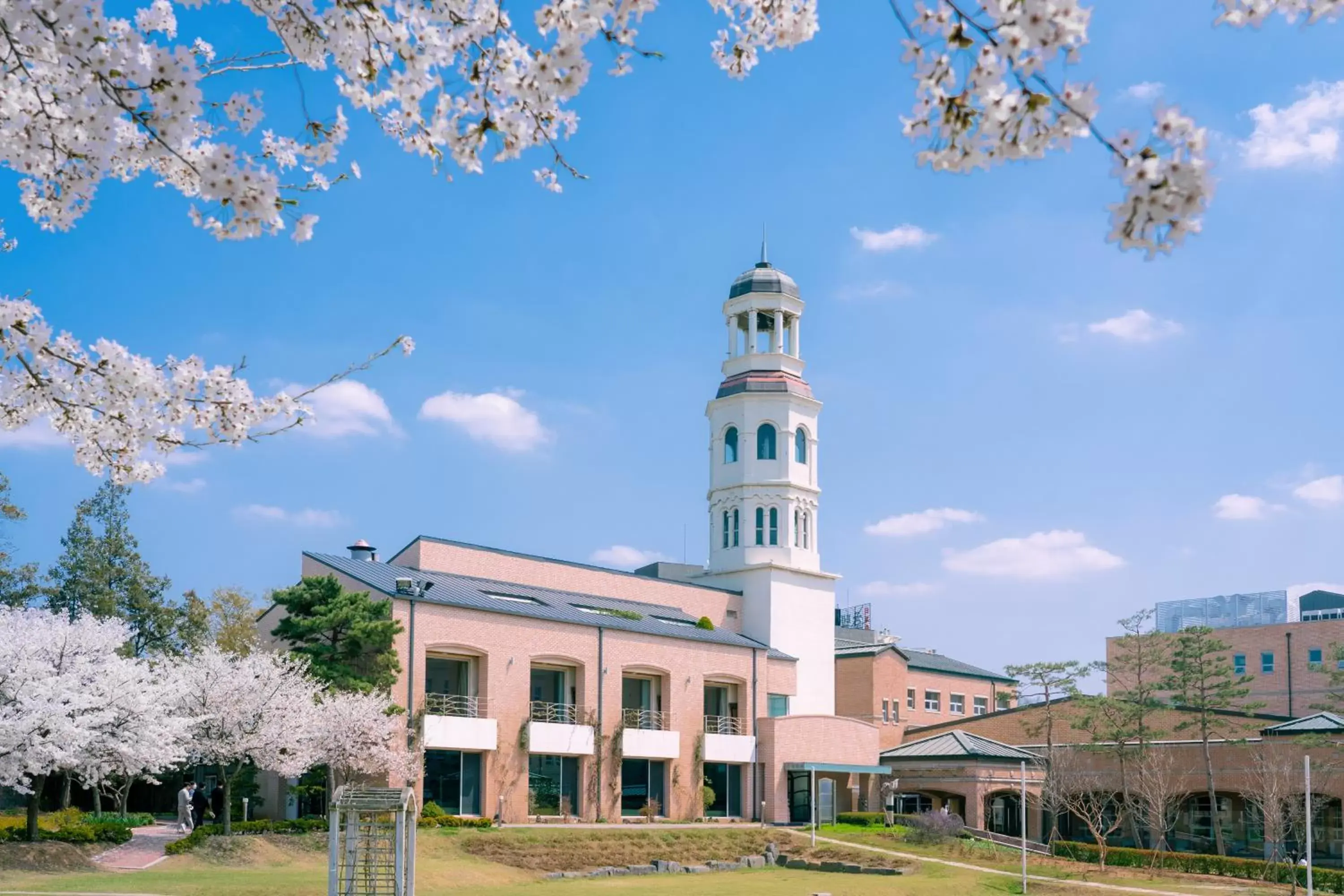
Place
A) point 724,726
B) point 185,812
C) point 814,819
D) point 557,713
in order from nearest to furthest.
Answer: point 185,812, point 814,819, point 557,713, point 724,726

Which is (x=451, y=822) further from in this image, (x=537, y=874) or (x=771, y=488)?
(x=771, y=488)

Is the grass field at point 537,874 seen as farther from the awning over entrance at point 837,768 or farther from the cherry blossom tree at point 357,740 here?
the awning over entrance at point 837,768

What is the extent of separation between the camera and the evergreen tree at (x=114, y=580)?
182ft

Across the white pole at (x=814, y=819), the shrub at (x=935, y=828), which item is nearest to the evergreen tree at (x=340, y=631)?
the white pole at (x=814, y=819)

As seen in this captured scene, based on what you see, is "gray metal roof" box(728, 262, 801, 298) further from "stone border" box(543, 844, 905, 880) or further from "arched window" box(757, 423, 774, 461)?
"stone border" box(543, 844, 905, 880)

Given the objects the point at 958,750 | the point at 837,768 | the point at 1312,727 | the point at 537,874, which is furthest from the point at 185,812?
the point at 1312,727

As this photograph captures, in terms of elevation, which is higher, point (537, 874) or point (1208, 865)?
point (537, 874)

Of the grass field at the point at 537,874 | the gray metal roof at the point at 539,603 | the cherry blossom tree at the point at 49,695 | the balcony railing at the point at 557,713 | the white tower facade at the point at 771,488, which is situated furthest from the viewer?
the white tower facade at the point at 771,488

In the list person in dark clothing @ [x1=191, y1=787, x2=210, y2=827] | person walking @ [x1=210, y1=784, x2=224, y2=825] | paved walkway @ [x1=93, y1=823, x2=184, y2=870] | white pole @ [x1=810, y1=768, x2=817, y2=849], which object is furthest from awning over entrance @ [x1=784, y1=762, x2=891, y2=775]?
paved walkway @ [x1=93, y1=823, x2=184, y2=870]

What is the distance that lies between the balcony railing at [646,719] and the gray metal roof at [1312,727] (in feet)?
66.0

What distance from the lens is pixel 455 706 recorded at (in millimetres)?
40656

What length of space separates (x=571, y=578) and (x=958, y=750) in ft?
53.2

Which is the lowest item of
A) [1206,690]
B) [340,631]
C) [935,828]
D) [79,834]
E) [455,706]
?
[935,828]

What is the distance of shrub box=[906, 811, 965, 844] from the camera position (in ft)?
141
